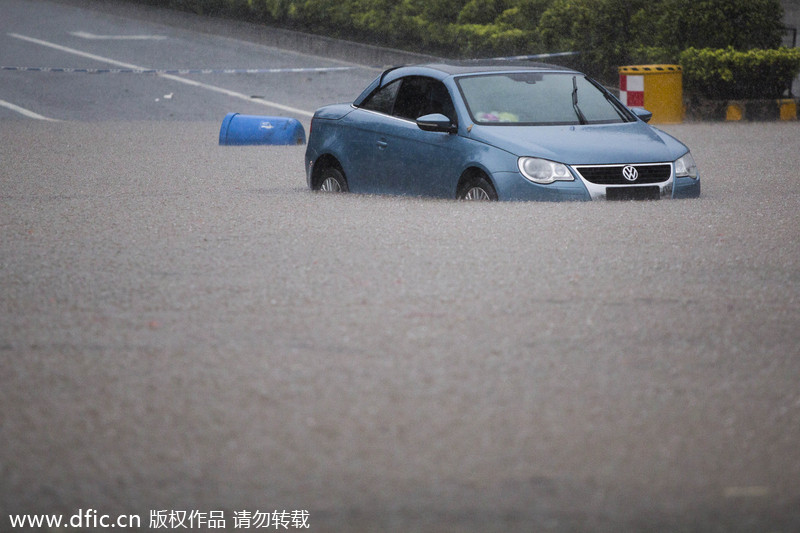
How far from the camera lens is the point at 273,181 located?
14477mm

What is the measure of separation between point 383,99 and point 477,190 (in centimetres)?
175

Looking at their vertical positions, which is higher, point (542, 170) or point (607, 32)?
point (607, 32)

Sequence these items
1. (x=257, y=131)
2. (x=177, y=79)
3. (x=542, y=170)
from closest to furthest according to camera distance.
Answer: (x=542, y=170) < (x=257, y=131) < (x=177, y=79)

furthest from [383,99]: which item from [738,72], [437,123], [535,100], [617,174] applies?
[738,72]

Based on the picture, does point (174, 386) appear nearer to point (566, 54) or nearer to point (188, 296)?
point (188, 296)

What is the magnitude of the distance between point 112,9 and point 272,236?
36.3 metres

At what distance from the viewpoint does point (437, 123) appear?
11.4 m

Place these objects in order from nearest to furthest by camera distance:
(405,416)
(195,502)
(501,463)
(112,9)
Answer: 1. (195,502)
2. (501,463)
3. (405,416)
4. (112,9)

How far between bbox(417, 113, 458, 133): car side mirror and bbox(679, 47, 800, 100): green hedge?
11.8 m

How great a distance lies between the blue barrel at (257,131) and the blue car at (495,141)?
628 centimetres

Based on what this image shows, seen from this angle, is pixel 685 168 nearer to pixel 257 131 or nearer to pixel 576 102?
pixel 576 102

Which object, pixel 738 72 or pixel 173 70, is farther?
pixel 173 70

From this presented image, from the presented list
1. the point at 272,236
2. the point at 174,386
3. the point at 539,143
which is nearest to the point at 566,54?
the point at 539,143

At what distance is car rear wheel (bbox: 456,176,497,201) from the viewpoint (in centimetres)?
1107
